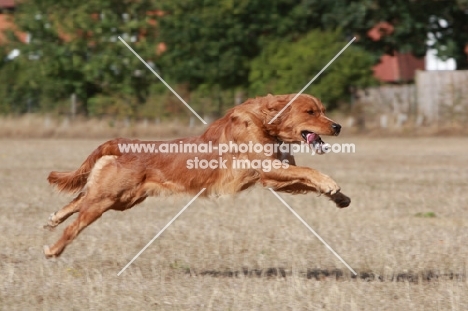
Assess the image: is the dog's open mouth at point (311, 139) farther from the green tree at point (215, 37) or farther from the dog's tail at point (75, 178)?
the green tree at point (215, 37)

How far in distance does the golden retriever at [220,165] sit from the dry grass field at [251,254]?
1.28 feet

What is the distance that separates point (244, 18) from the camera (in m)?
32.7

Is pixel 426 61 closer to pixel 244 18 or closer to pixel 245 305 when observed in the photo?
pixel 244 18

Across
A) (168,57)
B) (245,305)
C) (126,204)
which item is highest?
(168,57)

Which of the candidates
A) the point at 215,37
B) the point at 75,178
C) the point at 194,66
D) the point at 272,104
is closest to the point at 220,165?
the point at 272,104

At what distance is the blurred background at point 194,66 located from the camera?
29719 millimetres

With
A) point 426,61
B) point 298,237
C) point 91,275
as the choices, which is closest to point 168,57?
point 426,61

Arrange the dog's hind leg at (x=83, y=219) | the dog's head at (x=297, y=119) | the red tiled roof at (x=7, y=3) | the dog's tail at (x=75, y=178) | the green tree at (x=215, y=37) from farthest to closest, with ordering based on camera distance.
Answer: the red tiled roof at (x=7, y=3), the green tree at (x=215, y=37), the dog's tail at (x=75, y=178), the dog's hind leg at (x=83, y=219), the dog's head at (x=297, y=119)

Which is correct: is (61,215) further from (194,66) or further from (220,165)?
(194,66)

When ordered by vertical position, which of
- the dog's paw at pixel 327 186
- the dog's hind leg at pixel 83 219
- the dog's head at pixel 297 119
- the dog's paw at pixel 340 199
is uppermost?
the dog's head at pixel 297 119

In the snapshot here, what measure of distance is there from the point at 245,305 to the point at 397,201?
702 centimetres

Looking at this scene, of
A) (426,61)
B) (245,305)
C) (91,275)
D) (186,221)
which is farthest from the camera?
(426,61)

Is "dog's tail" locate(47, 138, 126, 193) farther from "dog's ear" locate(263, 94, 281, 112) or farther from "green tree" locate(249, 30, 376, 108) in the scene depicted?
"green tree" locate(249, 30, 376, 108)

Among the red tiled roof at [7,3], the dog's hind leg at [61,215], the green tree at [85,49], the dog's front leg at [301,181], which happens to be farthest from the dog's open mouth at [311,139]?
the red tiled roof at [7,3]
